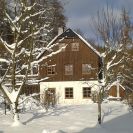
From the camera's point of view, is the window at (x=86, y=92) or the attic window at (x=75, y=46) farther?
the attic window at (x=75, y=46)

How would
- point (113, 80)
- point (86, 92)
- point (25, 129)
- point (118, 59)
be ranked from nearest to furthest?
point (25, 129) < point (113, 80) < point (118, 59) < point (86, 92)

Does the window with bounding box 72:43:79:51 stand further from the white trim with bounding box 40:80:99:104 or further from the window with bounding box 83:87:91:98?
the window with bounding box 83:87:91:98

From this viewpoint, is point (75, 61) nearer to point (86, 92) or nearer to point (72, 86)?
point (72, 86)

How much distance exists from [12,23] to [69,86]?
30359 mm

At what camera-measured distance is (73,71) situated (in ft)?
151

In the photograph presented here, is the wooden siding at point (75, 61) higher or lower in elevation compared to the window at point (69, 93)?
higher

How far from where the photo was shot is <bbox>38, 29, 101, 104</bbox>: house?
44.4 meters

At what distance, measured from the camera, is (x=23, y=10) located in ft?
49.6

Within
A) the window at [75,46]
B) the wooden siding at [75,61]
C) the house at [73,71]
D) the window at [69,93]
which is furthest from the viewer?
the window at [75,46]

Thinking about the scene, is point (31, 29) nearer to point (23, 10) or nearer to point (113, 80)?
point (23, 10)

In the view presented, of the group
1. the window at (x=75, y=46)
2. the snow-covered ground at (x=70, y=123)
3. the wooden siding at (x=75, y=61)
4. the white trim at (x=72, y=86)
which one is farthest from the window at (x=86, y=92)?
the snow-covered ground at (x=70, y=123)

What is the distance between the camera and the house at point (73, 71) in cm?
4444

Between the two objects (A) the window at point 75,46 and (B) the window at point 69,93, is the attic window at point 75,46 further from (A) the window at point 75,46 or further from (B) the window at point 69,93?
(B) the window at point 69,93

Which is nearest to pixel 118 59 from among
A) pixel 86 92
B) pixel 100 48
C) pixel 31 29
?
pixel 100 48
